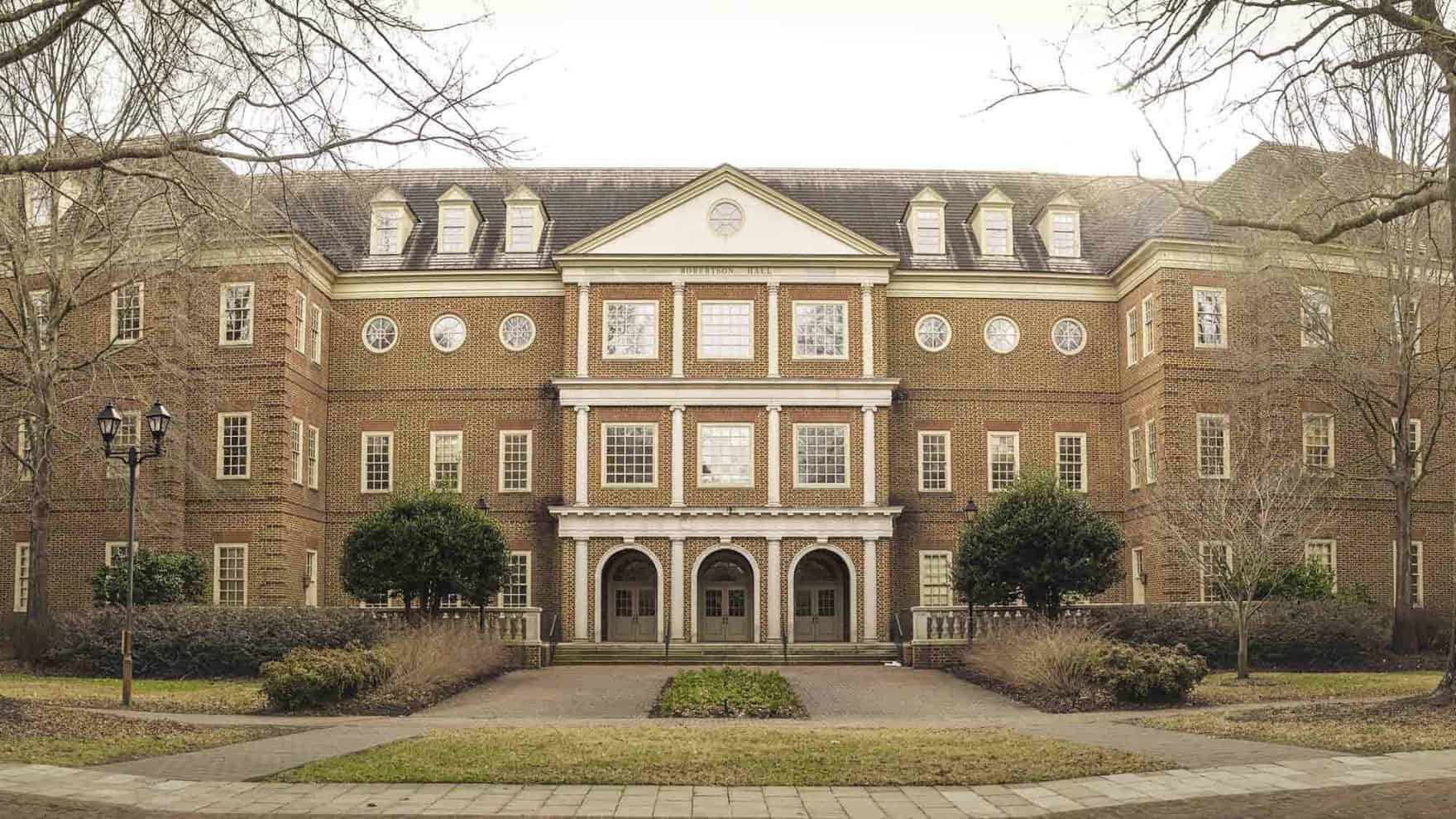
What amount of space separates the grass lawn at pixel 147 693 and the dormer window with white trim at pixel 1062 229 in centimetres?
2414

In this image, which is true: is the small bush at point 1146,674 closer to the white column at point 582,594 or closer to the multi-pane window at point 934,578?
the multi-pane window at point 934,578

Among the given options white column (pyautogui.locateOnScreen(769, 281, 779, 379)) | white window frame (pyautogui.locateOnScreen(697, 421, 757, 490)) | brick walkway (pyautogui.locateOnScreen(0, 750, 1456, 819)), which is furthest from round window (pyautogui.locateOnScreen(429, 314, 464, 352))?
brick walkway (pyautogui.locateOnScreen(0, 750, 1456, 819))

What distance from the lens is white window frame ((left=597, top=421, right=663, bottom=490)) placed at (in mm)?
35838

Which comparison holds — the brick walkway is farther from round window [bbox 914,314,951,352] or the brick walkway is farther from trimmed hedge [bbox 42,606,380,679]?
round window [bbox 914,314,951,352]

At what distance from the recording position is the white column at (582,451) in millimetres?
35688

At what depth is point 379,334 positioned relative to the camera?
3809 cm

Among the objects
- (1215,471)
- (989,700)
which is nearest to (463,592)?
(989,700)

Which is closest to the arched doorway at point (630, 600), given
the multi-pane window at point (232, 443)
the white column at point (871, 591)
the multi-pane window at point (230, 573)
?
the white column at point (871, 591)

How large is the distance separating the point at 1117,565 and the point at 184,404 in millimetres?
21656

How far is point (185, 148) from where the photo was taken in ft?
46.9

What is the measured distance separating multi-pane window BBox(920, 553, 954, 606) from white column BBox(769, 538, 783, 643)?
413cm

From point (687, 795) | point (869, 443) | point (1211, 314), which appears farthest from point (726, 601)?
point (687, 795)

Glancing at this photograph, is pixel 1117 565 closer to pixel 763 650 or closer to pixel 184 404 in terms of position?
pixel 763 650

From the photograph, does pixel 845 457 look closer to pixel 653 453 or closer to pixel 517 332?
pixel 653 453
